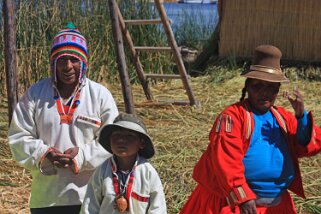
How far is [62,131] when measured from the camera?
3166 millimetres

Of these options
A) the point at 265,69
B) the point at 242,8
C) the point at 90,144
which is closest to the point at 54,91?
the point at 90,144

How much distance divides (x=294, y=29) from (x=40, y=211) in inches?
299

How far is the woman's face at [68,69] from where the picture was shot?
3184 millimetres

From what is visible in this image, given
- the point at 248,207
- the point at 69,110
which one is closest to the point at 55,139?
the point at 69,110

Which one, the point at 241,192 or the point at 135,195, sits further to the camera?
the point at 241,192

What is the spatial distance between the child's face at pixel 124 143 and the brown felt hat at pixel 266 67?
68 cm

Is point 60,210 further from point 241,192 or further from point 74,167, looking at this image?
point 241,192

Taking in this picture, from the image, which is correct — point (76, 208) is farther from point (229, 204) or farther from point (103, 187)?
point (229, 204)

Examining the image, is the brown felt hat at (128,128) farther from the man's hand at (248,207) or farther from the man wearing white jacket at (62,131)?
the man's hand at (248,207)

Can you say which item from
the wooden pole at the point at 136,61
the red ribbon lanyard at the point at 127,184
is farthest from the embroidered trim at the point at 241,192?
the wooden pole at the point at 136,61

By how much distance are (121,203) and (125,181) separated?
0.11 meters

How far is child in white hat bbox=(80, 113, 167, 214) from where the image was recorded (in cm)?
293

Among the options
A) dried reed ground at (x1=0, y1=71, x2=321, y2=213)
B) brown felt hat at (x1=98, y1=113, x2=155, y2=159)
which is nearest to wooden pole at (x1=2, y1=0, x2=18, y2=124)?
dried reed ground at (x1=0, y1=71, x2=321, y2=213)

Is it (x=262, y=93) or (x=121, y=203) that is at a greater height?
(x=262, y=93)
